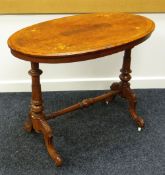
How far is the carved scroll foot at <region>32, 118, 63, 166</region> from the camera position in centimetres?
180

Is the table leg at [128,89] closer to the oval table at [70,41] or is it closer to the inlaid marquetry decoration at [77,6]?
the oval table at [70,41]

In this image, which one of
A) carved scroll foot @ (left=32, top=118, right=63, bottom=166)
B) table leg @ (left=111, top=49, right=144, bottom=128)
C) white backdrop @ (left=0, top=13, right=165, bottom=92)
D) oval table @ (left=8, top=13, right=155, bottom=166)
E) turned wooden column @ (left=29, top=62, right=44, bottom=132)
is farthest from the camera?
white backdrop @ (left=0, top=13, right=165, bottom=92)

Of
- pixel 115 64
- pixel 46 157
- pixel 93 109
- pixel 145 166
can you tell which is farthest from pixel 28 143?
→ pixel 115 64

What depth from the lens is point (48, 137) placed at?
1.81m

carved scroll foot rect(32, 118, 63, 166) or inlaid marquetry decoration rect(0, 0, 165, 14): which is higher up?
inlaid marquetry decoration rect(0, 0, 165, 14)

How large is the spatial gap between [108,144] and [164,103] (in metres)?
0.72

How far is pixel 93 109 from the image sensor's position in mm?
2377

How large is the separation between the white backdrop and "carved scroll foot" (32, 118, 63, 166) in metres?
0.75

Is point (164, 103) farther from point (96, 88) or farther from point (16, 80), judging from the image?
point (16, 80)

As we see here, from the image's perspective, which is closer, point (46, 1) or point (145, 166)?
point (145, 166)

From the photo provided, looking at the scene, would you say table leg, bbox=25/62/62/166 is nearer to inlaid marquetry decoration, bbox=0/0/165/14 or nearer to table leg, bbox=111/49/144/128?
table leg, bbox=111/49/144/128

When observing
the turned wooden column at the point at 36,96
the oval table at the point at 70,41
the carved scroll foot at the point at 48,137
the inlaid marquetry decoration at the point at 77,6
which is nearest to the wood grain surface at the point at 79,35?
the oval table at the point at 70,41

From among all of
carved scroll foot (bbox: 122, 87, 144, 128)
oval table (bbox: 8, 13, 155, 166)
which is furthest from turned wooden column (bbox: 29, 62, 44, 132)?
carved scroll foot (bbox: 122, 87, 144, 128)

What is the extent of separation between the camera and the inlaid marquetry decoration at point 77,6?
2.23 metres
